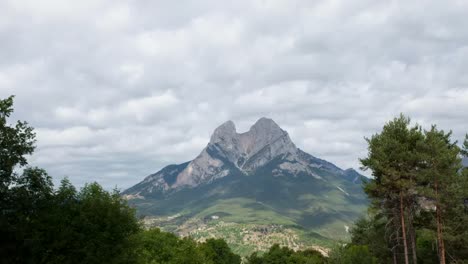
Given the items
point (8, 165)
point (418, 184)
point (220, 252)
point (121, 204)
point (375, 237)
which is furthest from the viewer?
point (220, 252)

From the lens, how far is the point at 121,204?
6131cm

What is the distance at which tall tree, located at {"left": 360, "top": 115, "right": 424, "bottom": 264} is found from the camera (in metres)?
54.1

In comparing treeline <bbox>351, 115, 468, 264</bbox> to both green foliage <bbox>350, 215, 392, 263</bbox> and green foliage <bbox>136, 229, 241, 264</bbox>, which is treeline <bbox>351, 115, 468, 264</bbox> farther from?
green foliage <bbox>136, 229, 241, 264</bbox>

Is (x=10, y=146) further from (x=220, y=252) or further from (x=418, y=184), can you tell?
(x=220, y=252)

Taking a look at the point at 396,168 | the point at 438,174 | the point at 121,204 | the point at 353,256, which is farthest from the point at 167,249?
the point at 438,174

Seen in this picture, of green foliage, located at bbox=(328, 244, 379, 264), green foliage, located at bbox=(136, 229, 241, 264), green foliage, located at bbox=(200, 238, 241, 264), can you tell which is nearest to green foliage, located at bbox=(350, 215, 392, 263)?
green foliage, located at bbox=(328, 244, 379, 264)

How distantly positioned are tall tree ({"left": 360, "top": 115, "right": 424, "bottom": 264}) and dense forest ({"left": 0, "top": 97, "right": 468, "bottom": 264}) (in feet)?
0.43

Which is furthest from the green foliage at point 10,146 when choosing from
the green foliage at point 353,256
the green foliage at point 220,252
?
the green foliage at point 220,252

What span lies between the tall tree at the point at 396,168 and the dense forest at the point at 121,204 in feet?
0.43

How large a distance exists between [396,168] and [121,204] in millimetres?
39400

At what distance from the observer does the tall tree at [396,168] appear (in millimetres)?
54125

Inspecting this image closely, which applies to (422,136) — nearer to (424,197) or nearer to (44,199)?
(424,197)

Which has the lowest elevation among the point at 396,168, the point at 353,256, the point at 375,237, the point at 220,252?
the point at 220,252

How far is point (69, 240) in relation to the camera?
46844mm
